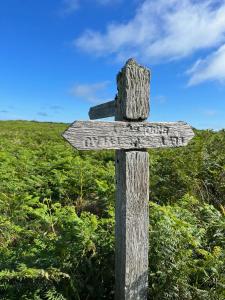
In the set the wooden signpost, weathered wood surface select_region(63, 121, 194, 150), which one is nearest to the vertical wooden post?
the wooden signpost

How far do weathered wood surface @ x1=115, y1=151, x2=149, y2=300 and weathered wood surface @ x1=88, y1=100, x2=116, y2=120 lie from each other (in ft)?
1.62

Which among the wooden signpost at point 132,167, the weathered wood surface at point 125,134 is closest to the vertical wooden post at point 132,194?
the wooden signpost at point 132,167

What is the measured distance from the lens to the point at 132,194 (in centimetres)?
419

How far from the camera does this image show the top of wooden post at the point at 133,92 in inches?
163

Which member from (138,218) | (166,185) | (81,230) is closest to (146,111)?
(138,218)

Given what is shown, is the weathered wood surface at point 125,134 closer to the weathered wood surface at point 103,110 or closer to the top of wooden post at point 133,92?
the top of wooden post at point 133,92

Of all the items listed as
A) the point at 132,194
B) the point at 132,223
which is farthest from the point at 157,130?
the point at 132,223

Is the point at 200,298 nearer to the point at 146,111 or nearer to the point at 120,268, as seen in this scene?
the point at 120,268

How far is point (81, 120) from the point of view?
3857 mm

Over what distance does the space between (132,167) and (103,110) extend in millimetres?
856

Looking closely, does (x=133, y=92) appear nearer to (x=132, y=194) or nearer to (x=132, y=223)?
(x=132, y=194)

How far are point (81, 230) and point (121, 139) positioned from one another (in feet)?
4.16

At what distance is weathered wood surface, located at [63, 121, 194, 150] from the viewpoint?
12.7 feet

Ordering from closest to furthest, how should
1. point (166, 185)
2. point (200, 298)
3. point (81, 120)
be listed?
1. point (81, 120)
2. point (200, 298)
3. point (166, 185)
